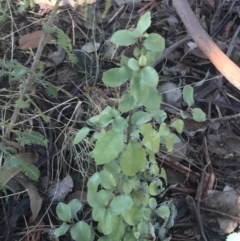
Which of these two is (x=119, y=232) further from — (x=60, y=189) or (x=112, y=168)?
(x=60, y=189)

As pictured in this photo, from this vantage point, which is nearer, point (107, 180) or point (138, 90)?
point (138, 90)

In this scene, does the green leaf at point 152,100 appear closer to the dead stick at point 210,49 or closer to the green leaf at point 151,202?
the green leaf at point 151,202

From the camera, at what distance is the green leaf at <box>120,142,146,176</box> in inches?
46.4

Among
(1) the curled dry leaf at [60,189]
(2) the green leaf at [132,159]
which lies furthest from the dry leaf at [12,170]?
(2) the green leaf at [132,159]

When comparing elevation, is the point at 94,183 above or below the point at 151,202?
above

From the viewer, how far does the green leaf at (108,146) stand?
1150 millimetres

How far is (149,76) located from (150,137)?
19 centimetres

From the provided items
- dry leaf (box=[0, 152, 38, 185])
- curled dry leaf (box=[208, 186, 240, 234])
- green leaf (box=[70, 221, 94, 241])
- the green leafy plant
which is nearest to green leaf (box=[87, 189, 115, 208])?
the green leafy plant

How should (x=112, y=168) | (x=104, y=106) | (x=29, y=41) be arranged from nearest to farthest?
1. (x=112, y=168)
2. (x=104, y=106)
3. (x=29, y=41)

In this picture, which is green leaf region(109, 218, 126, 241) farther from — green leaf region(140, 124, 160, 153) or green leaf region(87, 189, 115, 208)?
green leaf region(140, 124, 160, 153)

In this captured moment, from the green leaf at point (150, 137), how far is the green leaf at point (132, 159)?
23 millimetres

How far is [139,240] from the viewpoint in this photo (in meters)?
1.38

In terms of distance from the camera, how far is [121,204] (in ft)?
3.97

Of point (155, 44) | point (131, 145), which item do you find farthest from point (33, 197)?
point (155, 44)
